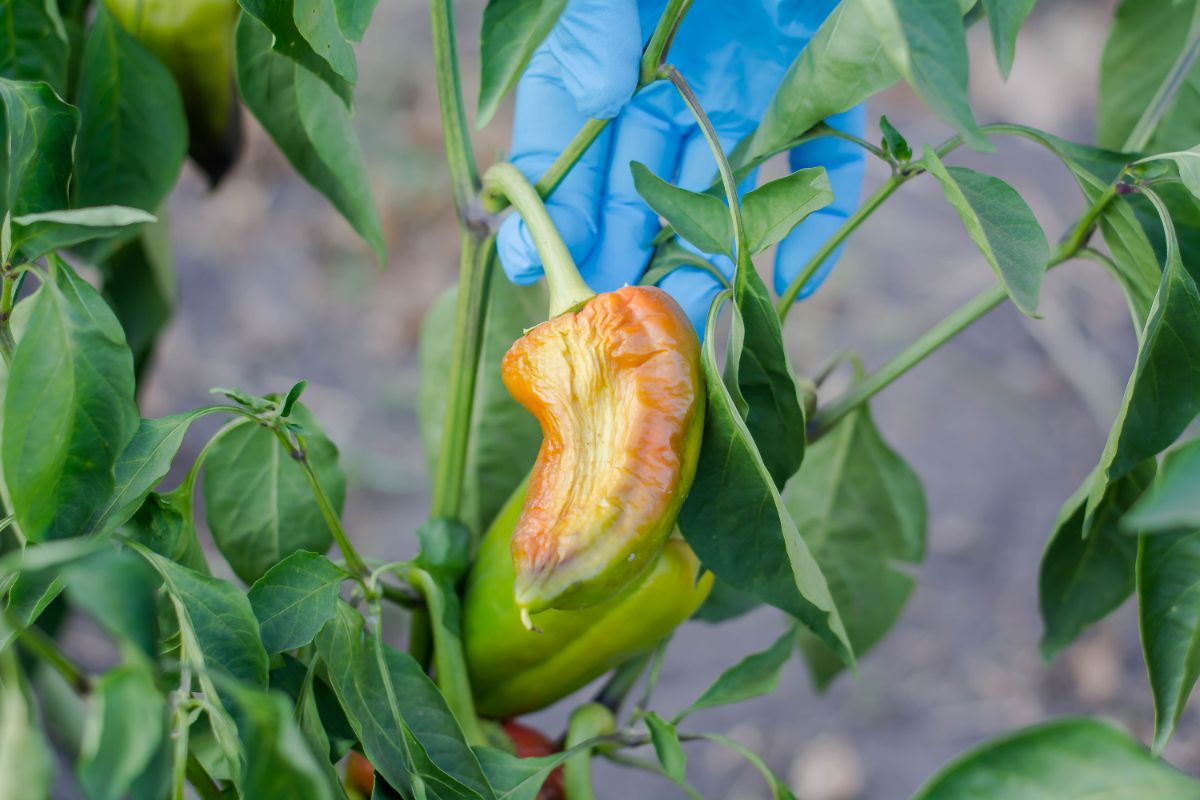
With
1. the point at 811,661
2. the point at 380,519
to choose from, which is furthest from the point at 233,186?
the point at 811,661

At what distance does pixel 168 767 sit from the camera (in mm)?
379

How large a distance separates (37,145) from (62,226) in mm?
64

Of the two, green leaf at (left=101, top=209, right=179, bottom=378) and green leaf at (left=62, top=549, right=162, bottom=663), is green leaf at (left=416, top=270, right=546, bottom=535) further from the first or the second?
green leaf at (left=62, top=549, right=162, bottom=663)

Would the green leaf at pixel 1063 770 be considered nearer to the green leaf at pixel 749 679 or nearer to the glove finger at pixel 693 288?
the green leaf at pixel 749 679

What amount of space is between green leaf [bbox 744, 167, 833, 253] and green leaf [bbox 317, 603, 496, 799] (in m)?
0.26

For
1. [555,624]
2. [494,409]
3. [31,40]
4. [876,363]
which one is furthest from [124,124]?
[876,363]

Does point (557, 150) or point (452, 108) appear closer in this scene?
point (452, 108)

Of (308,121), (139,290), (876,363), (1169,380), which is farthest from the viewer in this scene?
(876,363)

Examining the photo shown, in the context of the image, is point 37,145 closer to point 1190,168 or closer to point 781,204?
point 781,204

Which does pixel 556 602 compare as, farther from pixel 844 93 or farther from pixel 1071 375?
pixel 1071 375

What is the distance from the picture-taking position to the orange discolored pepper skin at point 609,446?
495mm

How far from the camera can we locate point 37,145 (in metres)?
0.51

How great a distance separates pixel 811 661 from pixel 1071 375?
137 centimetres

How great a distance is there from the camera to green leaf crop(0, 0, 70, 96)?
0.66m
